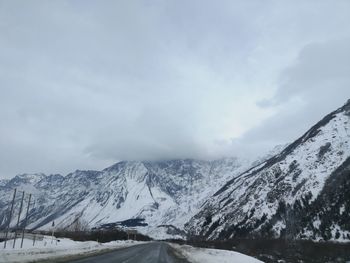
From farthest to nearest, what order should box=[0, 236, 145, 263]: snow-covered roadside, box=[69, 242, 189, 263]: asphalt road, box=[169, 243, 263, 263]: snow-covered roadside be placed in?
box=[169, 243, 263, 263]: snow-covered roadside
box=[69, 242, 189, 263]: asphalt road
box=[0, 236, 145, 263]: snow-covered roadside

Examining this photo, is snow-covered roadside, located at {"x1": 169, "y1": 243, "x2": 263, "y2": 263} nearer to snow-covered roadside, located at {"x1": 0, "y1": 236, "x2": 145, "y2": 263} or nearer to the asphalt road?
the asphalt road

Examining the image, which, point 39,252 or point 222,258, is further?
point 222,258

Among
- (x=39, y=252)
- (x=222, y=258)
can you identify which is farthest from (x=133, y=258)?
(x=222, y=258)

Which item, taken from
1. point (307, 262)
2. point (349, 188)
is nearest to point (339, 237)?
point (349, 188)

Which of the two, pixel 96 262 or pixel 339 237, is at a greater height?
pixel 339 237

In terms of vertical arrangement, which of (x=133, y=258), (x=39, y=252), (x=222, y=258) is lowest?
(x=222, y=258)

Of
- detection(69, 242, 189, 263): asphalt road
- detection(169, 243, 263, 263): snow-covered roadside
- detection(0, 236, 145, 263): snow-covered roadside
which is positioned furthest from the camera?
detection(169, 243, 263, 263): snow-covered roadside

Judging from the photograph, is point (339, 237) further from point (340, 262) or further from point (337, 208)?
A: point (340, 262)

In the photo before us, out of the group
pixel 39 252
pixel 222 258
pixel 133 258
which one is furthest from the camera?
pixel 222 258

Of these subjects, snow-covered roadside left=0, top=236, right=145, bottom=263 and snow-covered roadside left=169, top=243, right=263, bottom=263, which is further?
snow-covered roadside left=169, top=243, right=263, bottom=263

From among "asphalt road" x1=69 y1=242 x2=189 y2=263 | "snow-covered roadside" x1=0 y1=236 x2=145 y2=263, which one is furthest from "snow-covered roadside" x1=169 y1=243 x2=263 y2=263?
"snow-covered roadside" x1=0 y1=236 x2=145 y2=263

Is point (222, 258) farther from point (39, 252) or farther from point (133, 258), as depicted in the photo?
point (39, 252)

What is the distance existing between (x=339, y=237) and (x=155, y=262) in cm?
15322

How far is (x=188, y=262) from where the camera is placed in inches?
1517
